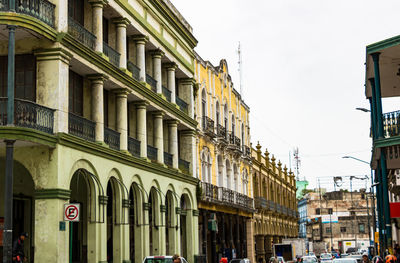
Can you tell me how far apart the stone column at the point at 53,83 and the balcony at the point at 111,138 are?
4.61 m

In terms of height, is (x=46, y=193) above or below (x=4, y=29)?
below

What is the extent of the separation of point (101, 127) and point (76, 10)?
4.93 meters

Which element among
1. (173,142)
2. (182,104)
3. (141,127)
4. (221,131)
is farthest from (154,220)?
(221,131)

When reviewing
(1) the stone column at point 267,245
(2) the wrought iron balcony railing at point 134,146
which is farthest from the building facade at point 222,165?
(2) the wrought iron balcony railing at point 134,146

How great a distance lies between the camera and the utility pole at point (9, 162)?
63.3 feet

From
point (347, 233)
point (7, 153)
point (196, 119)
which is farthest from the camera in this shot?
point (347, 233)

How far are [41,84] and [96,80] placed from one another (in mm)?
3803

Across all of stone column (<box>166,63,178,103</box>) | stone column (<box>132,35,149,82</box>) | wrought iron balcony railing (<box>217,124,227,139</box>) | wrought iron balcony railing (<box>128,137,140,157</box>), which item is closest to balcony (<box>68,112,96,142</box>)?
wrought iron balcony railing (<box>128,137,140,157</box>)

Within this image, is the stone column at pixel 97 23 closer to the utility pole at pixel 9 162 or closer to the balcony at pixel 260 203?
the utility pole at pixel 9 162

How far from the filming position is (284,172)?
7712 centimetres

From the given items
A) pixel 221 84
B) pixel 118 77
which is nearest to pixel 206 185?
pixel 221 84

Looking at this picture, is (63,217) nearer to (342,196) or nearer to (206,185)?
(206,185)

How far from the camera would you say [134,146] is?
99.6ft

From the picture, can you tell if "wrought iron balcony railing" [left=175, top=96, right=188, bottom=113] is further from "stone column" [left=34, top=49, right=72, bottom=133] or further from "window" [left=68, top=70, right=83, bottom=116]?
"stone column" [left=34, top=49, right=72, bottom=133]
